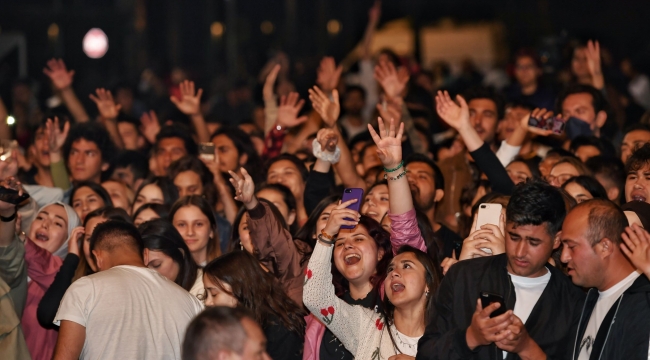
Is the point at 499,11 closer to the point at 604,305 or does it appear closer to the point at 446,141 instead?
the point at 446,141

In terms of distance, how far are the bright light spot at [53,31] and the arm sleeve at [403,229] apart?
455 inches

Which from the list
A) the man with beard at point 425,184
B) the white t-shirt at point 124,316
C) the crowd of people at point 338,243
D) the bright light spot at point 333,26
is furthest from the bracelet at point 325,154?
the bright light spot at point 333,26

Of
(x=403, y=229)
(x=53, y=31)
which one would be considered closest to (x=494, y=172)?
(x=403, y=229)

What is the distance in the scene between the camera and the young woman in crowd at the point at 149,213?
6832 mm

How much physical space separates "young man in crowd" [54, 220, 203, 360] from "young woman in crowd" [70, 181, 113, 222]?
7.09ft

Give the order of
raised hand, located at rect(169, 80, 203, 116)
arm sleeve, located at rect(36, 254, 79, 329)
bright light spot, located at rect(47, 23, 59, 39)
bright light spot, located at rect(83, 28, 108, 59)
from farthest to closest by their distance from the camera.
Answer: bright light spot, located at rect(83, 28, 108, 59) → bright light spot, located at rect(47, 23, 59, 39) → raised hand, located at rect(169, 80, 203, 116) → arm sleeve, located at rect(36, 254, 79, 329)

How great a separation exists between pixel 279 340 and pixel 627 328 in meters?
1.85

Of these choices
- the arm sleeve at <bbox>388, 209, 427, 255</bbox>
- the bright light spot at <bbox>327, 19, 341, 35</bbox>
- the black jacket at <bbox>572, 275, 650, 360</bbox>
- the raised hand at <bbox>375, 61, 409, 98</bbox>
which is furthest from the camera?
the bright light spot at <bbox>327, 19, 341, 35</bbox>

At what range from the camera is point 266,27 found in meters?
19.3

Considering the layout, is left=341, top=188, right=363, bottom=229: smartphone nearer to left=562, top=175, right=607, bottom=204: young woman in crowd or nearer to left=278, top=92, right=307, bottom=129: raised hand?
left=562, top=175, right=607, bottom=204: young woman in crowd

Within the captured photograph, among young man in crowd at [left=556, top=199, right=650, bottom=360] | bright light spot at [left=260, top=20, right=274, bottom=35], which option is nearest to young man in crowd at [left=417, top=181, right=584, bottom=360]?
young man in crowd at [left=556, top=199, right=650, bottom=360]

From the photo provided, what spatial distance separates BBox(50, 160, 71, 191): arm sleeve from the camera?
8.06 m

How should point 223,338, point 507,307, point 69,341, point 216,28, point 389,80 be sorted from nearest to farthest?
point 223,338 → point 507,307 → point 69,341 → point 389,80 → point 216,28

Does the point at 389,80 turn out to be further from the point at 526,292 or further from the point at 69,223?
the point at 526,292
